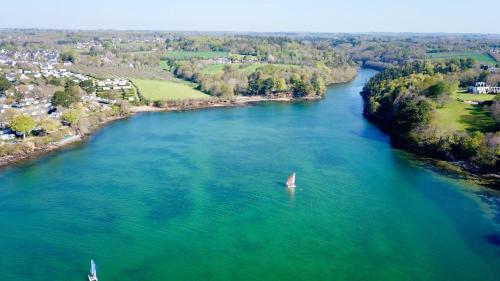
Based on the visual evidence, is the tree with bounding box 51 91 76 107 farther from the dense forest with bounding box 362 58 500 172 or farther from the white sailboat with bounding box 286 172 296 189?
the dense forest with bounding box 362 58 500 172

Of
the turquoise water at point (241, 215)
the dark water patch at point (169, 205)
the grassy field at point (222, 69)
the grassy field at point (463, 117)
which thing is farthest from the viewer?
the grassy field at point (222, 69)

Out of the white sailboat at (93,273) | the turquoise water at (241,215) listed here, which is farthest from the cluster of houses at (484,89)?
the white sailboat at (93,273)

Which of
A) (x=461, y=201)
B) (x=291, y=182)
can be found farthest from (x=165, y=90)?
(x=461, y=201)

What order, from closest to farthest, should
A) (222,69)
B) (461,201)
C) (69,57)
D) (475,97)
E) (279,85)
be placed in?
(461,201)
(475,97)
(279,85)
(222,69)
(69,57)

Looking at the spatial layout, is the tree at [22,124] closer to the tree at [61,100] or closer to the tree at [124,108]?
the tree at [61,100]

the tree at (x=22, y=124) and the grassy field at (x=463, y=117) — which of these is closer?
the tree at (x=22, y=124)

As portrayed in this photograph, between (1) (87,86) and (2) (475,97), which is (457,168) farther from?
(1) (87,86)
